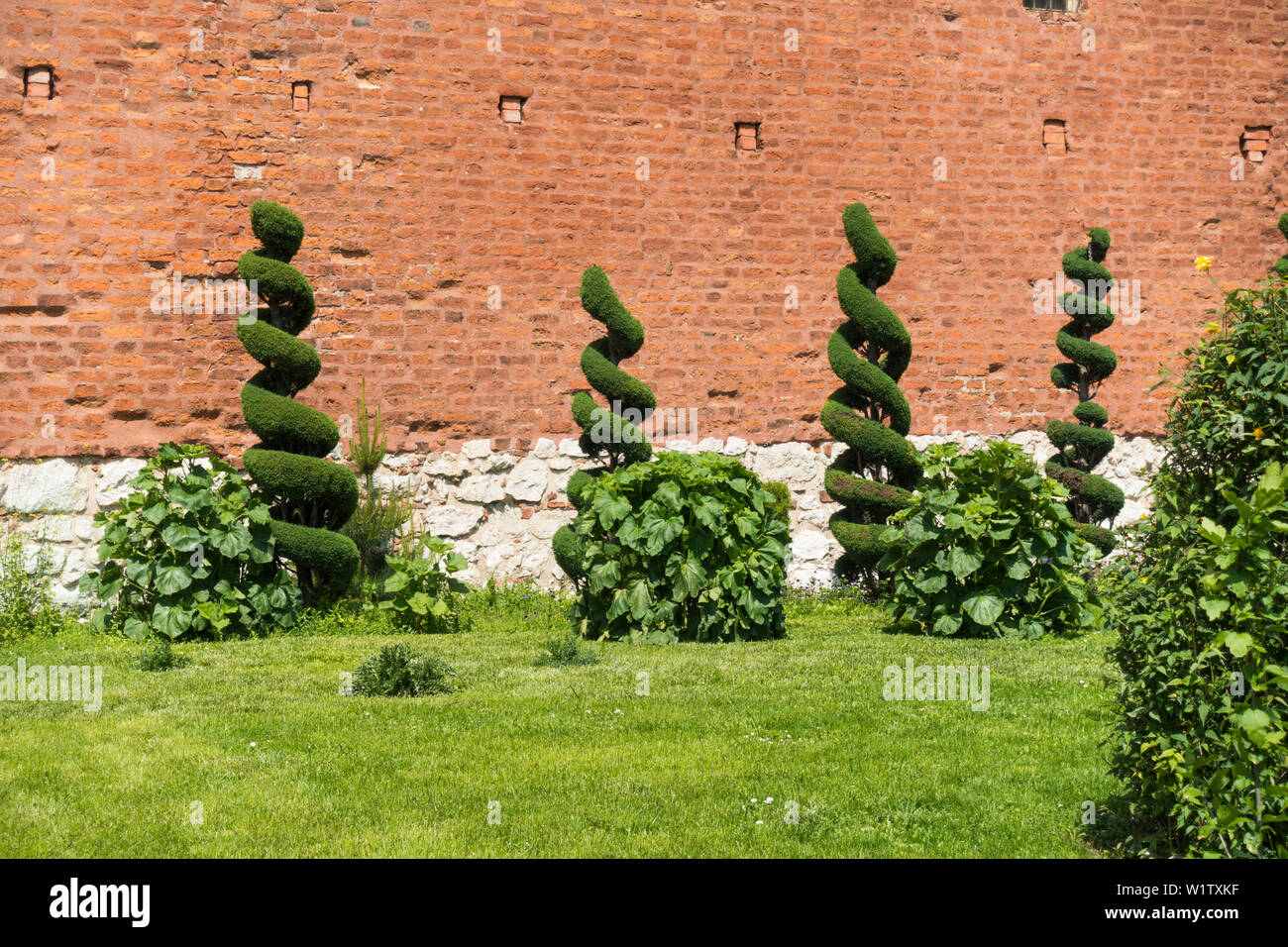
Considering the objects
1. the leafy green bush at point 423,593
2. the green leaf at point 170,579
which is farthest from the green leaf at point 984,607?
the green leaf at point 170,579

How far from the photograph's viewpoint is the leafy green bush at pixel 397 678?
753 centimetres

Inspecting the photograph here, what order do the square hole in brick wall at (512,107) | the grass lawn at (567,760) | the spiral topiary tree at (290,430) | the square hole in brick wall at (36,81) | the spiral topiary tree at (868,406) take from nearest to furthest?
1. the grass lawn at (567,760)
2. the spiral topiary tree at (290,430)
3. the square hole in brick wall at (36,81)
4. the spiral topiary tree at (868,406)
5. the square hole in brick wall at (512,107)

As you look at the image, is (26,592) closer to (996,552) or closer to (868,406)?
(868,406)

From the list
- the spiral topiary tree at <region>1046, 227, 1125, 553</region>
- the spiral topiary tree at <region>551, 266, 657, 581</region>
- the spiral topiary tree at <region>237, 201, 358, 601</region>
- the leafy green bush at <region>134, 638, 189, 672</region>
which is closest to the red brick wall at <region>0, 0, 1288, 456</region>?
the spiral topiary tree at <region>1046, 227, 1125, 553</region>

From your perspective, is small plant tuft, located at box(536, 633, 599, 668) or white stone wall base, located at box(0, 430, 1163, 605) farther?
white stone wall base, located at box(0, 430, 1163, 605)

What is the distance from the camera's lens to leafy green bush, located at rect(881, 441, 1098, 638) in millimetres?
9344

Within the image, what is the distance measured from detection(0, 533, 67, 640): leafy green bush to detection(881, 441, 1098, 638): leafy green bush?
700 centimetres

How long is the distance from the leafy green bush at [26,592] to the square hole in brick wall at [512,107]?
5.75m

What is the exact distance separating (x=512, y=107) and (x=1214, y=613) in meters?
9.67

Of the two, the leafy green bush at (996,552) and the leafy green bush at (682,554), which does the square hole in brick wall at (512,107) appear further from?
the leafy green bush at (996,552)

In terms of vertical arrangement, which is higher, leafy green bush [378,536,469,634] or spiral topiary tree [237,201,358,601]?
spiral topiary tree [237,201,358,601]

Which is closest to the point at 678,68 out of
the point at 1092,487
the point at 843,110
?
the point at 843,110

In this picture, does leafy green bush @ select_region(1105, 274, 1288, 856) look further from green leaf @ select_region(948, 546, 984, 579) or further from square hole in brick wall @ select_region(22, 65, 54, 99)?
square hole in brick wall @ select_region(22, 65, 54, 99)

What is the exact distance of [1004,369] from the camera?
13578 mm
